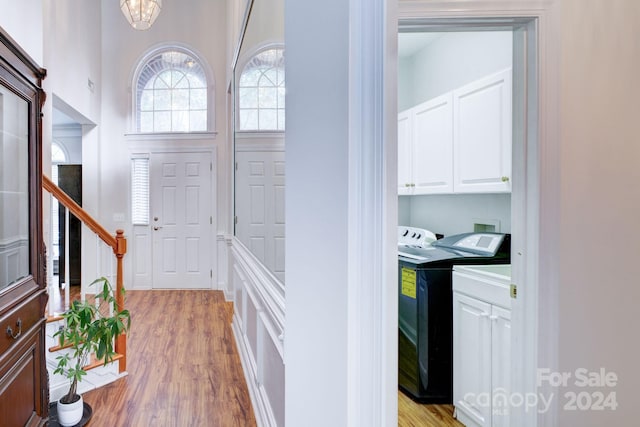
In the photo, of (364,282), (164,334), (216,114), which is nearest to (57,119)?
(216,114)

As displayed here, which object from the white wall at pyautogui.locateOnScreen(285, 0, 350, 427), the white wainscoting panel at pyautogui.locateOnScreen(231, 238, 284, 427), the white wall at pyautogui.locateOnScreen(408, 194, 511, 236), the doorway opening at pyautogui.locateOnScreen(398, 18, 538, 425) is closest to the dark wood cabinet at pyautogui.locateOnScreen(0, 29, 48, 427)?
the white wainscoting panel at pyautogui.locateOnScreen(231, 238, 284, 427)

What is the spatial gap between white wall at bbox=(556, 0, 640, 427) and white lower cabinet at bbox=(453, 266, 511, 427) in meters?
0.30

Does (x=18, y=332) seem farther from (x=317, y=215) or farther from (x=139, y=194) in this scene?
(x=139, y=194)

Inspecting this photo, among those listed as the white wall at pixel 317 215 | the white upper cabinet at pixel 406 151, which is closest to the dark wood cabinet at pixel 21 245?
the white wall at pixel 317 215

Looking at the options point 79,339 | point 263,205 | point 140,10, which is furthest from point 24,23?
point 140,10

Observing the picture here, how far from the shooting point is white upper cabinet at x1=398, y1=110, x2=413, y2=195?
335cm

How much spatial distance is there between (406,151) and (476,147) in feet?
3.18

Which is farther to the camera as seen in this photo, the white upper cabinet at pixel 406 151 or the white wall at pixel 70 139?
the white wall at pixel 70 139

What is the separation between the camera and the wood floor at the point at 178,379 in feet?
7.08

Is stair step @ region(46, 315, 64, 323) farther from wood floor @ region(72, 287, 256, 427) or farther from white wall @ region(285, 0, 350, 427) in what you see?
white wall @ region(285, 0, 350, 427)

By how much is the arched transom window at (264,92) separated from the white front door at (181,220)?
2.78m

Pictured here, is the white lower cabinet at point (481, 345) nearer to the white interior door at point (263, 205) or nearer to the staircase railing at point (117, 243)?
the white interior door at point (263, 205)

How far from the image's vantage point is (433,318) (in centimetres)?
223

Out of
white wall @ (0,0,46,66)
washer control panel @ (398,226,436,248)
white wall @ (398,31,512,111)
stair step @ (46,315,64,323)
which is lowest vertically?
stair step @ (46,315,64,323)
